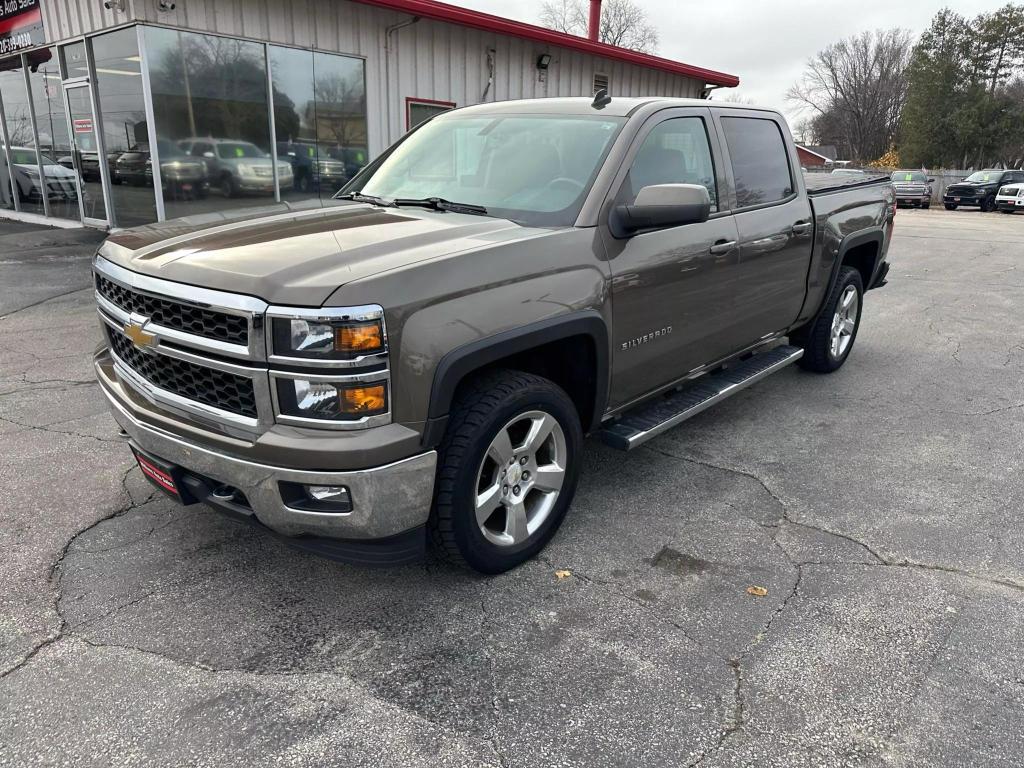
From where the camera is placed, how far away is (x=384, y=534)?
2529mm

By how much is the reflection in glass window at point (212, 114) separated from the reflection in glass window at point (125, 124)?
31cm

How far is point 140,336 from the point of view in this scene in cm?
273

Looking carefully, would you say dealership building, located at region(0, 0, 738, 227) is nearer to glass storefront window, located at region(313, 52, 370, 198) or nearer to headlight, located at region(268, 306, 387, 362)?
glass storefront window, located at region(313, 52, 370, 198)

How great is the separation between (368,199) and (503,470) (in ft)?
5.86

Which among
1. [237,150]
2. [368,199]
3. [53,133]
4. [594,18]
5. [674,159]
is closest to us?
[674,159]

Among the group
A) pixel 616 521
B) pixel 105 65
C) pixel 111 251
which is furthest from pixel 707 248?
pixel 105 65

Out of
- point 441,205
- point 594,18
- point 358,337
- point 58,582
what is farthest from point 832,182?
point 594,18

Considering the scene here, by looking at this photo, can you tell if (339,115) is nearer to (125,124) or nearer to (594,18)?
(125,124)

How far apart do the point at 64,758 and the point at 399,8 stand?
11.6 metres

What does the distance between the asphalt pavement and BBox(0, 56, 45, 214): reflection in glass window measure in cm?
1226

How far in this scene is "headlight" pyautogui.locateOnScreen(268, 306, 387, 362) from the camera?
7.59 feet

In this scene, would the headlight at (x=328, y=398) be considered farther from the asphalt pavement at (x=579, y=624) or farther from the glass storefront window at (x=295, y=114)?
the glass storefront window at (x=295, y=114)

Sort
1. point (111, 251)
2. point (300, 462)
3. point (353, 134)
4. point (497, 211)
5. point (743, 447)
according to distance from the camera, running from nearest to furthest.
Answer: point (300, 462)
point (111, 251)
point (497, 211)
point (743, 447)
point (353, 134)

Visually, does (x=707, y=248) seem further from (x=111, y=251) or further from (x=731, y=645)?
(x=111, y=251)
